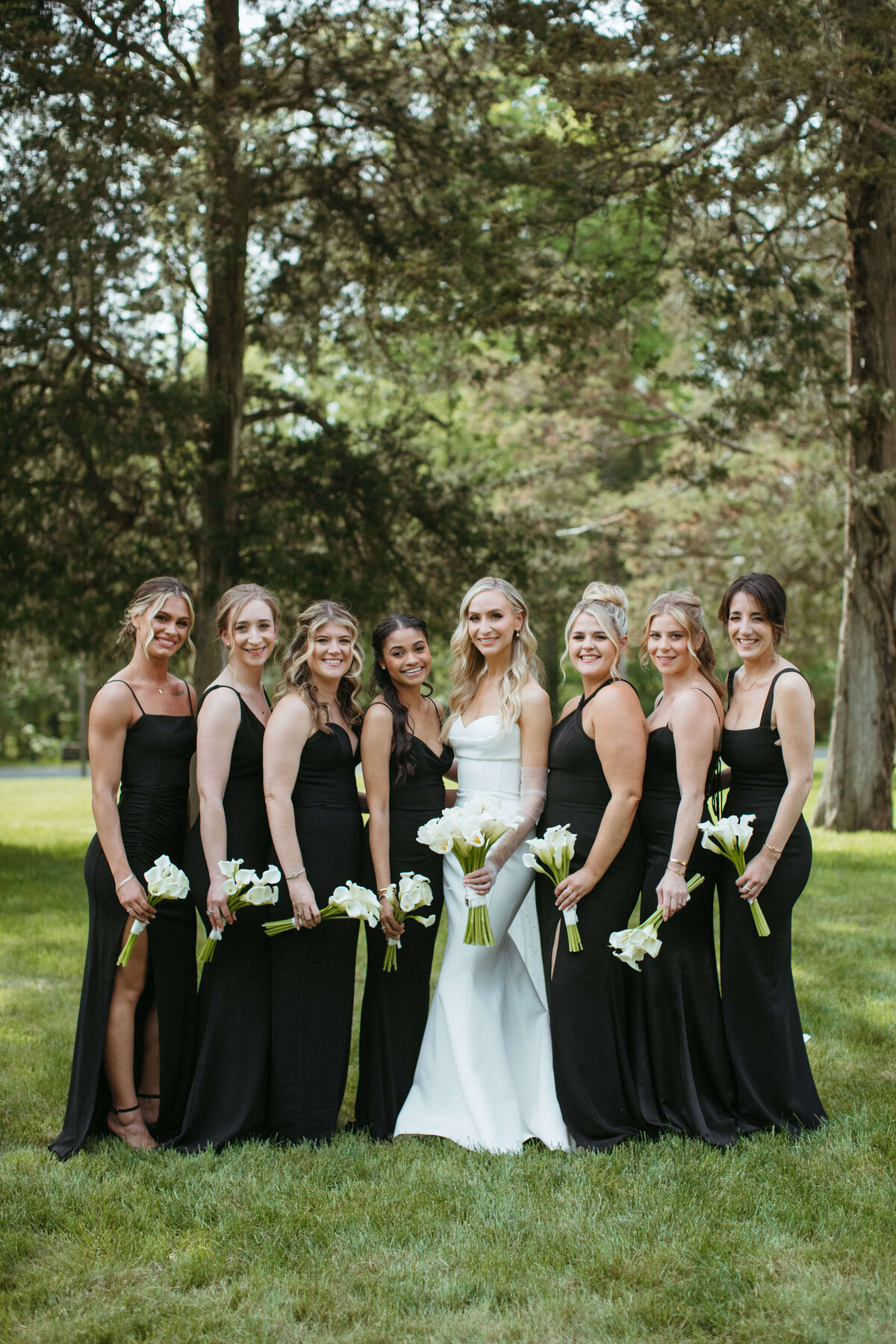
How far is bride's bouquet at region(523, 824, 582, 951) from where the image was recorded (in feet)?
15.8

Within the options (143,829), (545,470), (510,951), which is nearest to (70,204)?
(143,829)

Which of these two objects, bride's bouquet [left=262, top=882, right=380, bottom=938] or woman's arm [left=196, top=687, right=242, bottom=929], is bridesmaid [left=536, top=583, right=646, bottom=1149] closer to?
bride's bouquet [left=262, top=882, right=380, bottom=938]

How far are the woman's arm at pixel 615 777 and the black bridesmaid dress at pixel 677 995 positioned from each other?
180 mm

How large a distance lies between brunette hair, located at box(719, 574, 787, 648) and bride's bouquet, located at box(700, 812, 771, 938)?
870 millimetres

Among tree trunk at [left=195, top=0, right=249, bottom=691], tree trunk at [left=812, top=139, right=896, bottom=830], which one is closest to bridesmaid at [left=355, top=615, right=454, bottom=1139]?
tree trunk at [left=195, top=0, right=249, bottom=691]

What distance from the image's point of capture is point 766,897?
16.6 feet

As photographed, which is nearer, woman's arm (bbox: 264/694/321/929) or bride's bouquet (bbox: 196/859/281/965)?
bride's bouquet (bbox: 196/859/281/965)

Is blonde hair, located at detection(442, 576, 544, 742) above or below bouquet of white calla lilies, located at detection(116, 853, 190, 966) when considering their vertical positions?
above

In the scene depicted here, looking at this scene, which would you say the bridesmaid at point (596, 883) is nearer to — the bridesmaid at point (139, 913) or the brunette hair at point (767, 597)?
the brunette hair at point (767, 597)

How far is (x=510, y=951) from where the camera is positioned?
213 inches

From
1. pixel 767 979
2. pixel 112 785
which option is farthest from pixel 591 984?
pixel 112 785

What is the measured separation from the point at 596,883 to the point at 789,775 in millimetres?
987

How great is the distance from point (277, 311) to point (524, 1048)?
11909mm

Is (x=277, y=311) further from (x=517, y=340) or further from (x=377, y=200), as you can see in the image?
(x=517, y=340)
